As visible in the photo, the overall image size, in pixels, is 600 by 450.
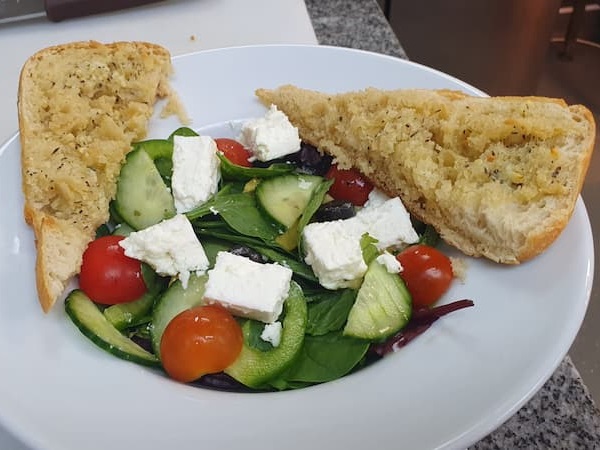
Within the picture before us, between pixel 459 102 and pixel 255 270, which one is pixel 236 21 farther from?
pixel 255 270

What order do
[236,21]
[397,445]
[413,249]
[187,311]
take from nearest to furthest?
[397,445] → [187,311] → [413,249] → [236,21]

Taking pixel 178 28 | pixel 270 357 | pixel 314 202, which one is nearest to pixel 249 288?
pixel 270 357

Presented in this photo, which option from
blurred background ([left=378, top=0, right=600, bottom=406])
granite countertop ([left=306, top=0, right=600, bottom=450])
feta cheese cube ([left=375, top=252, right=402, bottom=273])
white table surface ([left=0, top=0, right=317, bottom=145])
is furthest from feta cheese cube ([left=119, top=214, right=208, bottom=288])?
blurred background ([left=378, top=0, right=600, bottom=406])

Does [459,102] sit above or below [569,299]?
above

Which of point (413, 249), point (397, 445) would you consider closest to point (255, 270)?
point (413, 249)

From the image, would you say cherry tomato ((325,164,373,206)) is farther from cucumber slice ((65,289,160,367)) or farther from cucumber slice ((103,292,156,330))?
cucumber slice ((65,289,160,367))

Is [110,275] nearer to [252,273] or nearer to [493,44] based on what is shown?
[252,273]

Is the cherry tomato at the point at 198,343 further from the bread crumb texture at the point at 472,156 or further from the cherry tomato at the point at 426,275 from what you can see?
the bread crumb texture at the point at 472,156
